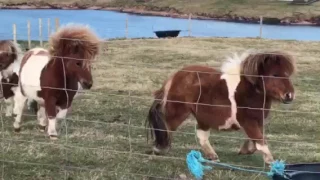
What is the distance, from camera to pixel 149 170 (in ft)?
19.9

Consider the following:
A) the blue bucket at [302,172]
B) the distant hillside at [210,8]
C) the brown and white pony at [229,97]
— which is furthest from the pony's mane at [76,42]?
the distant hillside at [210,8]

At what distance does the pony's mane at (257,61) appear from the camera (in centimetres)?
591

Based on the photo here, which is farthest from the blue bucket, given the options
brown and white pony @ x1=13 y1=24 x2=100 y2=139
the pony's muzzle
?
brown and white pony @ x1=13 y1=24 x2=100 y2=139

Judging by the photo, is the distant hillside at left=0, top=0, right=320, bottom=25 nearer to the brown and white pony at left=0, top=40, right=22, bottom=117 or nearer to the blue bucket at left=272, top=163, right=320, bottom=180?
the brown and white pony at left=0, top=40, right=22, bottom=117

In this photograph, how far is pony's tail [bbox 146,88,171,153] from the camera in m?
6.54

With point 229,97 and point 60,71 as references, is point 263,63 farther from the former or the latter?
point 60,71

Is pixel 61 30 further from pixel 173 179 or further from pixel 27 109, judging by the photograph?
pixel 173 179

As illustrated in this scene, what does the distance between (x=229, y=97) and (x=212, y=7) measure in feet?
185

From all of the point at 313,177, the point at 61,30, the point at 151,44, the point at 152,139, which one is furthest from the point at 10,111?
the point at 151,44

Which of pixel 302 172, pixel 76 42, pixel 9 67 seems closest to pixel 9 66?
pixel 9 67

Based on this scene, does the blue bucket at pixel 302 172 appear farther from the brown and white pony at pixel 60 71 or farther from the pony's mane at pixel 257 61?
the brown and white pony at pixel 60 71

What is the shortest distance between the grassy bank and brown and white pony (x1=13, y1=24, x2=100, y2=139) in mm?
47514

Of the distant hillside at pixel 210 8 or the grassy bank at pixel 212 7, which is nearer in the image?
the distant hillside at pixel 210 8

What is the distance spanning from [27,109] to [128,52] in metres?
10.5
